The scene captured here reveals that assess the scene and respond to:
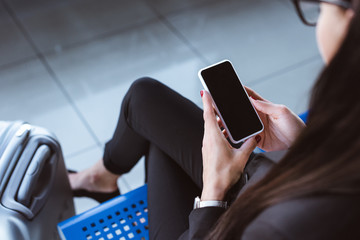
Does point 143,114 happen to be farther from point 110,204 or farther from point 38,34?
point 38,34

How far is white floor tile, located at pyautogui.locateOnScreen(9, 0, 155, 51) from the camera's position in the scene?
76.4 inches

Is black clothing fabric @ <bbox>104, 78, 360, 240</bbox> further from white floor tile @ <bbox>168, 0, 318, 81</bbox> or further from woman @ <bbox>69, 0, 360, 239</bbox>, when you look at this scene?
white floor tile @ <bbox>168, 0, 318, 81</bbox>

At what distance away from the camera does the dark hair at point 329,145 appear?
517 mm

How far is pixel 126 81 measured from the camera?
1781mm

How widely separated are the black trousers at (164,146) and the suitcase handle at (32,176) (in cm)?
22

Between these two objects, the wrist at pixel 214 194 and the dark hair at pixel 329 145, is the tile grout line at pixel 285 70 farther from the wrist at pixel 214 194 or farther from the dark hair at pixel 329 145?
the dark hair at pixel 329 145

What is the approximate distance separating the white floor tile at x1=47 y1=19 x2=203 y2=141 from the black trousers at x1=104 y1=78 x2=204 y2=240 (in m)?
0.53

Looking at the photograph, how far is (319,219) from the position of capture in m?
0.55

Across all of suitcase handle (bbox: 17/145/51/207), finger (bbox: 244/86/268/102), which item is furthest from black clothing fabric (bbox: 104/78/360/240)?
suitcase handle (bbox: 17/145/51/207)

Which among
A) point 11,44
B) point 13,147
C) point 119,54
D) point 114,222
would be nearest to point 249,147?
point 114,222

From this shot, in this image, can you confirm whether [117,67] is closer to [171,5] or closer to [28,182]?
[171,5]

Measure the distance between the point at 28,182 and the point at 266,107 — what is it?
0.50 m

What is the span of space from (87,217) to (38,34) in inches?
48.5

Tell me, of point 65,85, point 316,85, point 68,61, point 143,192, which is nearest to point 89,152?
point 65,85
